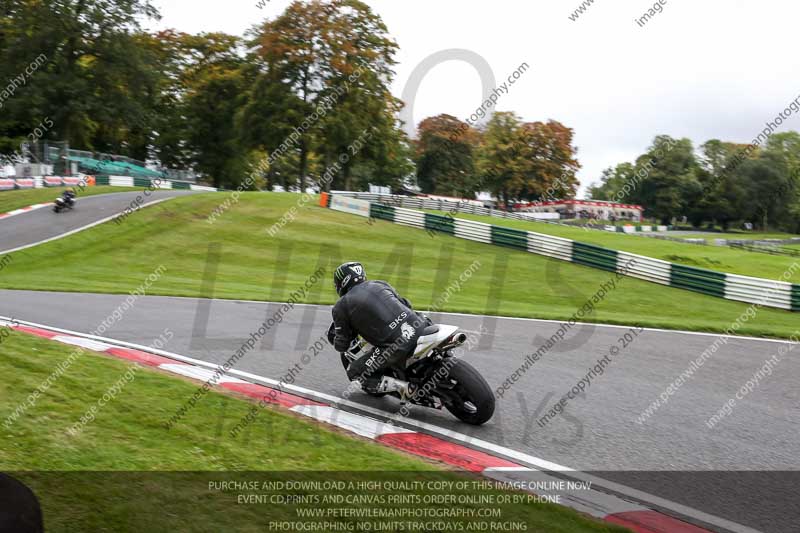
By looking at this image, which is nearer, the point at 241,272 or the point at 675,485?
the point at 675,485

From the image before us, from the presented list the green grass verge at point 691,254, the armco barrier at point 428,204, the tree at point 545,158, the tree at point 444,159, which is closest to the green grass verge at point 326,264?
the green grass verge at point 691,254

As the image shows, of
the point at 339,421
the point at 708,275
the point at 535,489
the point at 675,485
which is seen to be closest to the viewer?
the point at 535,489

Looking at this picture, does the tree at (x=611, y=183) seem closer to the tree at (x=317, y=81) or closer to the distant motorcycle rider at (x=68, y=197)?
the tree at (x=317, y=81)

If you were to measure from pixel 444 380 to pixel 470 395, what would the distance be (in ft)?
0.96

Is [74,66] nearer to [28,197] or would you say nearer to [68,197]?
[28,197]

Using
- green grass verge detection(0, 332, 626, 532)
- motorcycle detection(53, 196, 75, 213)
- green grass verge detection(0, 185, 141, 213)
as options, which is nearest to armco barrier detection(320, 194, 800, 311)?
motorcycle detection(53, 196, 75, 213)

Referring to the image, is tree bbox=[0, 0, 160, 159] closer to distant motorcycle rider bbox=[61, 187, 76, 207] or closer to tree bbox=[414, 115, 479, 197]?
distant motorcycle rider bbox=[61, 187, 76, 207]

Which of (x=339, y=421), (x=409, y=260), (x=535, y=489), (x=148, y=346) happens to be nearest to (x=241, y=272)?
(x=409, y=260)

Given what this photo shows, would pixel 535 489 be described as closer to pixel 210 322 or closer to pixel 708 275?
pixel 210 322

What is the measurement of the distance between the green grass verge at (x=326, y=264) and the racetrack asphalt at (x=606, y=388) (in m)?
2.85

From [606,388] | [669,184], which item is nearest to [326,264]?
[606,388]

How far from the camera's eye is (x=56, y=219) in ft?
93.9

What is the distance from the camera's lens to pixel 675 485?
217 inches

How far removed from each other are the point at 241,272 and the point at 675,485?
19.0 meters
